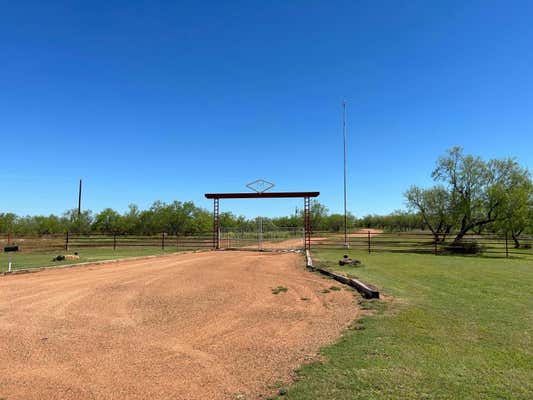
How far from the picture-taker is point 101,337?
4.55 meters

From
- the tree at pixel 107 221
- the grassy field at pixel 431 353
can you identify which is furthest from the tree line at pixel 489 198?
the tree at pixel 107 221

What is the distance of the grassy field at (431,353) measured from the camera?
2.84 meters

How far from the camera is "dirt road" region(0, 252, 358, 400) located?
3166 mm

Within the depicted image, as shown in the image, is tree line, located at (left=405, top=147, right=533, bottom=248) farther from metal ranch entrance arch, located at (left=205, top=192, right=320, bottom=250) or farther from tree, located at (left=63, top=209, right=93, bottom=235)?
tree, located at (left=63, top=209, right=93, bottom=235)

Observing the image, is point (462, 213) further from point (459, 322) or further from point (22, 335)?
point (22, 335)

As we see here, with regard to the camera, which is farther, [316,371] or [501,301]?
[501,301]

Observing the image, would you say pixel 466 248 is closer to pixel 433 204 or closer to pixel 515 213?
pixel 515 213

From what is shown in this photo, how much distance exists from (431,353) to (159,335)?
11.5 ft

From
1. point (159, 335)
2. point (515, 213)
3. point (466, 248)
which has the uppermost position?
point (515, 213)

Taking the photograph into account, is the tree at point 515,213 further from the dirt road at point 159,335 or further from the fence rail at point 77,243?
the fence rail at point 77,243

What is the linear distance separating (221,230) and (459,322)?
61.3 feet

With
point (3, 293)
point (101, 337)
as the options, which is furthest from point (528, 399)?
point (3, 293)

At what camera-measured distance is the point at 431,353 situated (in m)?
3.65

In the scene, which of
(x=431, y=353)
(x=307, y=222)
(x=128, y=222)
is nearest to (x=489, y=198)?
(x=307, y=222)
